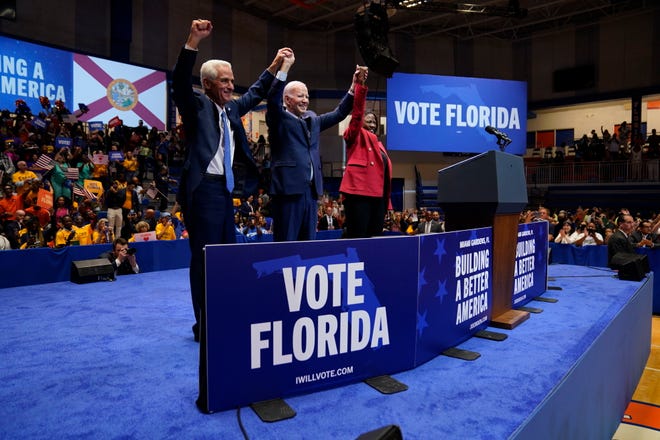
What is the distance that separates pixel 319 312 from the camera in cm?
A: 171

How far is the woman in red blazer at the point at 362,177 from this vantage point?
2.82m

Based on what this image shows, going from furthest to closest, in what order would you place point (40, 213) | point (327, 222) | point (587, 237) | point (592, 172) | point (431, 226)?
point (592, 172) → point (327, 222) → point (431, 226) → point (587, 237) → point (40, 213)

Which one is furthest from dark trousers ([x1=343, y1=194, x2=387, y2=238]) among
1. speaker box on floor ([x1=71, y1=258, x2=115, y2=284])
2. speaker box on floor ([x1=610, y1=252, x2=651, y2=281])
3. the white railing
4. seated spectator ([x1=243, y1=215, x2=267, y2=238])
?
the white railing

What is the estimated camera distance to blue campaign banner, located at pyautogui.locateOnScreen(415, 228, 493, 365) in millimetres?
2041

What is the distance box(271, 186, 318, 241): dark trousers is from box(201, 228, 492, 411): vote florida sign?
0.75 m

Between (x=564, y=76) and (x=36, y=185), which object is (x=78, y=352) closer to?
(x=36, y=185)

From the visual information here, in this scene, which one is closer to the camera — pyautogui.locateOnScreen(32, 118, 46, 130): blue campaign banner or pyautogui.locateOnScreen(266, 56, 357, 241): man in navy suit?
pyautogui.locateOnScreen(266, 56, 357, 241): man in navy suit

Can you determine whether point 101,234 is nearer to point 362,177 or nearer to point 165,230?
point 165,230

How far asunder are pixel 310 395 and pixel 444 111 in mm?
6659

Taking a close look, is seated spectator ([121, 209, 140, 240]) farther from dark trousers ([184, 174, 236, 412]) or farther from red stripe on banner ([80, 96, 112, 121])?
dark trousers ([184, 174, 236, 412])

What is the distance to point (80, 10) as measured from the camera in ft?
42.8

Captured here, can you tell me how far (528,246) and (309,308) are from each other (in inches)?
86.8

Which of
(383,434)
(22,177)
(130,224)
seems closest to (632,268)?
(383,434)

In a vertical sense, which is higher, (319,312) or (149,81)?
(149,81)
